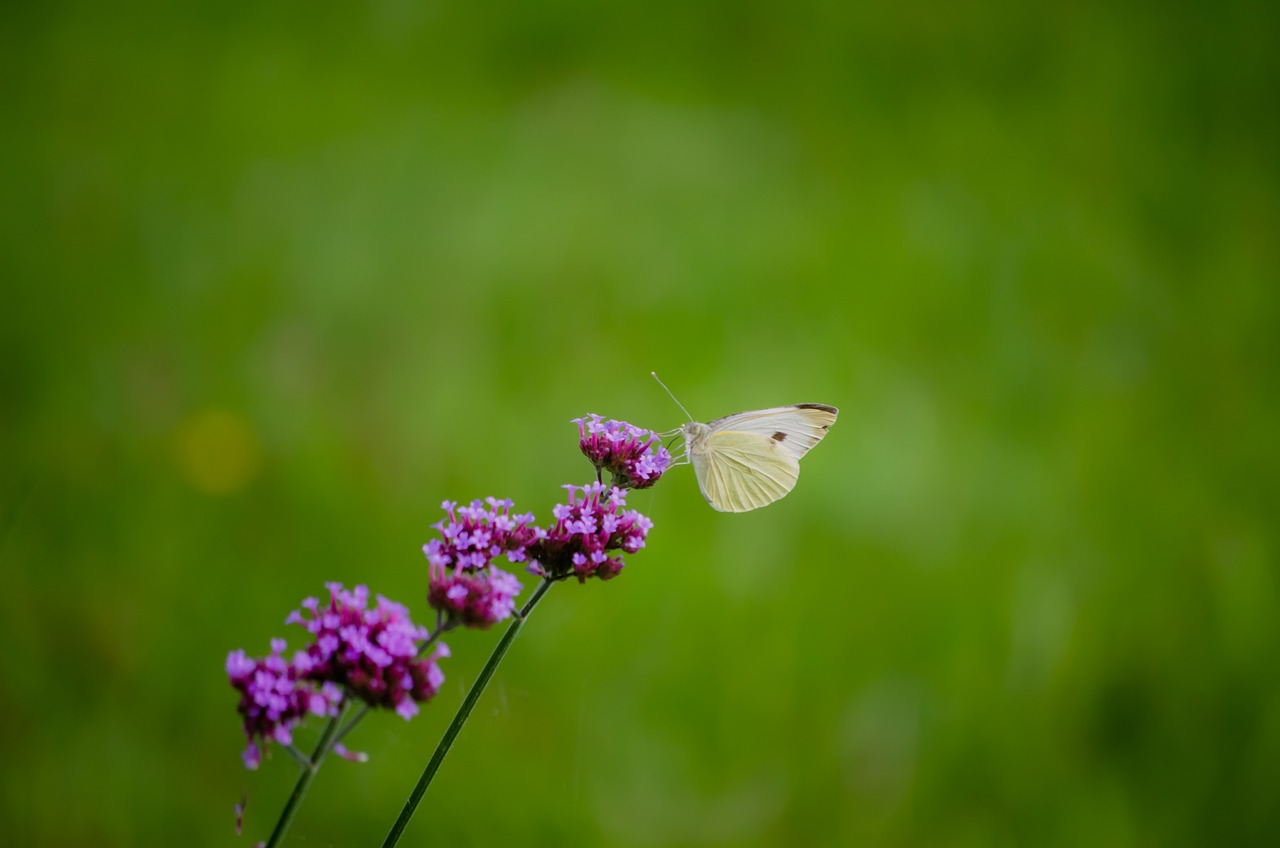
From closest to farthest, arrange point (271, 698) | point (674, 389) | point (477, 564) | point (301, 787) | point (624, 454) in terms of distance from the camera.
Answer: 1. point (301, 787)
2. point (271, 698)
3. point (477, 564)
4. point (624, 454)
5. point (674, 389)

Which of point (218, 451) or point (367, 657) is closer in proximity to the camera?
point (367, 657)

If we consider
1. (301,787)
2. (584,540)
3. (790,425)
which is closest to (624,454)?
(584,540)

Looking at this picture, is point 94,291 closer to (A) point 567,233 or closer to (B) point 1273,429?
(A) point 567,233

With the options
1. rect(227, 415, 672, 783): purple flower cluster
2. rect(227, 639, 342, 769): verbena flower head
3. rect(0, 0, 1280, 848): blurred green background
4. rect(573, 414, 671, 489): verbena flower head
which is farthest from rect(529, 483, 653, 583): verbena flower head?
rect(0, 0, 1280, 848): blurred green background

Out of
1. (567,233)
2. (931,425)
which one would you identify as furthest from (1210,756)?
(567,233)

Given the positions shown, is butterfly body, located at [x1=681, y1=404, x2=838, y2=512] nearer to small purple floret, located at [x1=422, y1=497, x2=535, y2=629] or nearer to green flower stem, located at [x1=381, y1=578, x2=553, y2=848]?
small purple floret, located at [x1=422, y1=497, x2=535, y2=629]

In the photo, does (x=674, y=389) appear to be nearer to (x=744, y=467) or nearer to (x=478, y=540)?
(x=744, y=467)

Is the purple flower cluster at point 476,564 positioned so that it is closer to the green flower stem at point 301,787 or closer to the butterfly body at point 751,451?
the green flower stem at point 301,787

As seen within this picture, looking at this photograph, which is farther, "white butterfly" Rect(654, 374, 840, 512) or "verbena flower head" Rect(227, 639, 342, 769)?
"white butterfly" Rect(654, 374, 840, 512)
